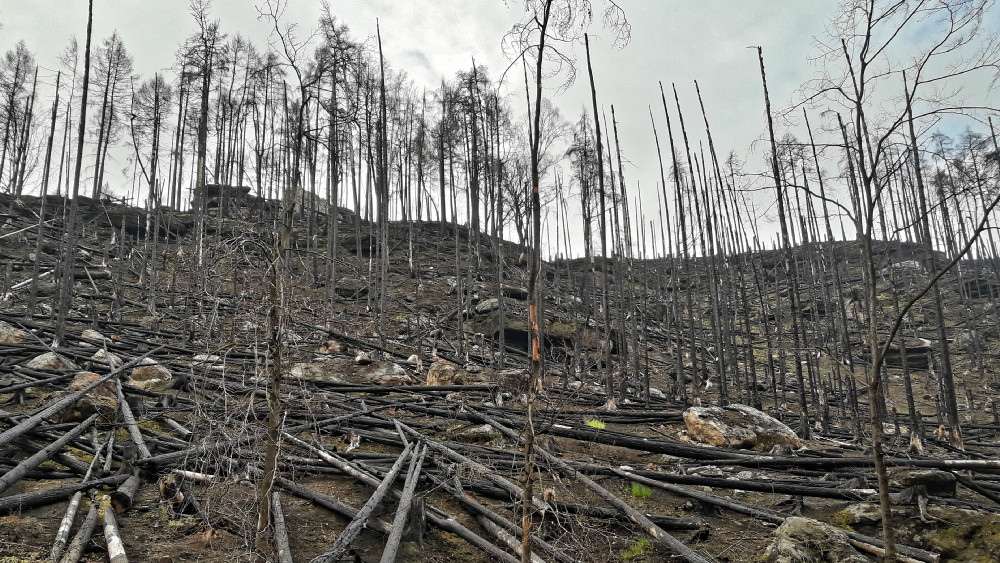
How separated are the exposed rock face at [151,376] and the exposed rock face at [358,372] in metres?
3.00

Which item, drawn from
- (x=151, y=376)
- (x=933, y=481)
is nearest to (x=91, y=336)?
(x=151, y=376)

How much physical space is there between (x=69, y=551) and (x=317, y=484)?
8.43 feet

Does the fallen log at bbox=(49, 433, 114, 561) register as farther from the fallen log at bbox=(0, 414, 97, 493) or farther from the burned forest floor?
the fallen log at bbox=(0, 414, 97, 493)

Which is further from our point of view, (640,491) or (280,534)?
(640,491)

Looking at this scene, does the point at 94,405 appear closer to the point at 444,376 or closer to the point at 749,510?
the point at 444,376

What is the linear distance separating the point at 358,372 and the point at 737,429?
935 cm

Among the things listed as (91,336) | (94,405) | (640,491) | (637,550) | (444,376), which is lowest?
(637,550)

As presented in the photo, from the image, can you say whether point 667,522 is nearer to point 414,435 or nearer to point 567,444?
point 567,444

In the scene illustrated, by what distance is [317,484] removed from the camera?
5.73 metres

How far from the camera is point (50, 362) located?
9125mm

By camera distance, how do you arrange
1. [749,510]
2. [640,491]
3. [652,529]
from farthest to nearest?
1. [640,491]
2. [749,510]
3. [652,529]

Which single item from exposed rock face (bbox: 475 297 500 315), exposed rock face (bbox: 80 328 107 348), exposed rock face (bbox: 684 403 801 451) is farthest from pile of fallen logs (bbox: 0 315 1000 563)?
exposed rock face (bbox: 475 297 500 315)

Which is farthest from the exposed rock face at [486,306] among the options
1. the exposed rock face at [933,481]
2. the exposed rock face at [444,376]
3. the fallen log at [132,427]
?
the exposed rock face at [933,481]

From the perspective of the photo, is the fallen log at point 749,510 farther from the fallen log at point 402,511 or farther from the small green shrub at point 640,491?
the fallen log at point 402,511
